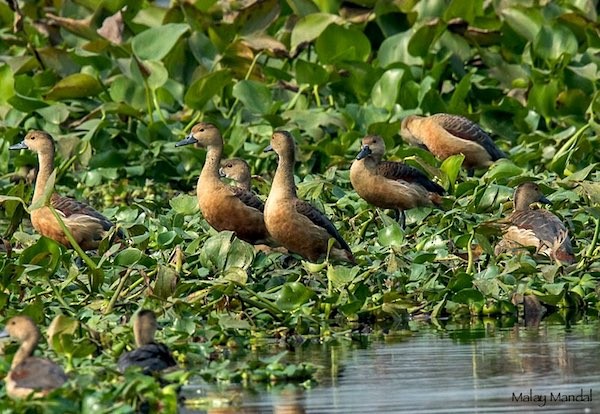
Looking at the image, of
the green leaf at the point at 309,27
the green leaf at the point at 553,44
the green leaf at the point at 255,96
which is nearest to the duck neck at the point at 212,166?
the green leaf at the point at 255,96

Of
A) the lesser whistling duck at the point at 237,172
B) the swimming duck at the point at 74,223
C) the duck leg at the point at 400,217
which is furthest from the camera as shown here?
the lesser whistling duck at the point at 237,172

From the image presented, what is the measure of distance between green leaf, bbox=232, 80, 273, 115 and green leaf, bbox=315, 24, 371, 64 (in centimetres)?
91

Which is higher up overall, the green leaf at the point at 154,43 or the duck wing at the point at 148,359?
the green leaf at the point at 154,43

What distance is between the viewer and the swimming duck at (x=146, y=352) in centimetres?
803

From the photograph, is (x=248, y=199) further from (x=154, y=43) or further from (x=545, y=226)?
(x=154, y=43)

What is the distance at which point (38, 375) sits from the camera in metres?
7.48

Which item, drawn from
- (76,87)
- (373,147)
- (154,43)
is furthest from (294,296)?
(76,87)

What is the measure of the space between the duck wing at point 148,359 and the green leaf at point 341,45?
8.84 metres

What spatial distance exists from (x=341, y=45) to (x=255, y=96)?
1266 mm

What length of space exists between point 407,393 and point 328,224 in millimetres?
3496

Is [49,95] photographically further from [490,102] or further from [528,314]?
[528,314]

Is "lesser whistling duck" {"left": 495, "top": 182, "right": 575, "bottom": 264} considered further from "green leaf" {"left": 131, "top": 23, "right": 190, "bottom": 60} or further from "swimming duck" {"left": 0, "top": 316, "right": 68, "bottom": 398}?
"green leaf" {"left": 131, "top": 23, "right": 190, "bottom": 60}

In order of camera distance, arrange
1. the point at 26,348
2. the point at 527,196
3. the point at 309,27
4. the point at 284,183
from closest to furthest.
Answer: the point at 26,348 < the point at 284,183 < the point at 527,196 < the point at 309,27

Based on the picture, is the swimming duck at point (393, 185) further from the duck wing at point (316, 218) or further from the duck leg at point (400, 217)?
the duck wing at point (316, 218)
